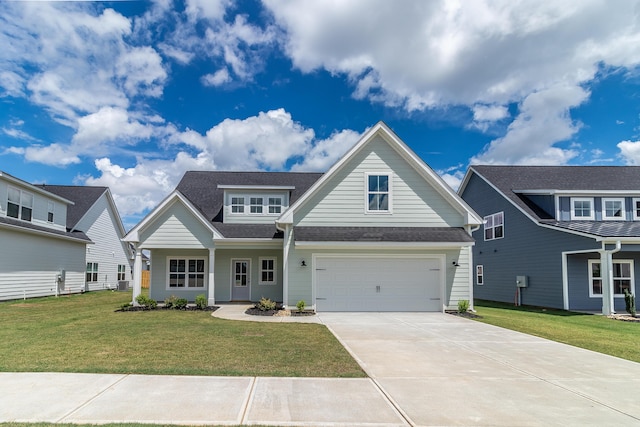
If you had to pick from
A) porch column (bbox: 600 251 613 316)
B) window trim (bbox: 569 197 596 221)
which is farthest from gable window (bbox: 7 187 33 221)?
window trim (bbox: 569 197 596 221)

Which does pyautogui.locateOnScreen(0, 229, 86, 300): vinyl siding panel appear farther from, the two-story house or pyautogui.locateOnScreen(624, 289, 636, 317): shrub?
pyautogui.locateOnScreen(624, 289, 636, 317): shrub

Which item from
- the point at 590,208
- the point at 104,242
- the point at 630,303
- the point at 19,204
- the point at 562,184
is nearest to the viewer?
the point at 630,303

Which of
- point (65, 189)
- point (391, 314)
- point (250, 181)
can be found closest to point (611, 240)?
point (391, 314)

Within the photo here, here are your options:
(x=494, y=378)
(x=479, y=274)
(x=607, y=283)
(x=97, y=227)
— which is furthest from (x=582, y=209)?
(x=97, y=227)

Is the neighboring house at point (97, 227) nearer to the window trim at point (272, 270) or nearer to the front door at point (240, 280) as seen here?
the front door at point (240, 280)

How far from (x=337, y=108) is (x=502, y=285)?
44.3 feet

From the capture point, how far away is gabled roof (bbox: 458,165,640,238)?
61.5 feet

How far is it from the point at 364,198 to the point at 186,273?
367 inches

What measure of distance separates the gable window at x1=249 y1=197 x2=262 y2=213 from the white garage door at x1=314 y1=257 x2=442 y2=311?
5478 millimetres

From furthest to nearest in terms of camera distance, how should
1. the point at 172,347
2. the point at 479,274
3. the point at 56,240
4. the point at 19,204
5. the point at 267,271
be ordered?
the point at 479,274, the point at 56,240, the point at 19,204, the point at 267,271, the point at 172,347

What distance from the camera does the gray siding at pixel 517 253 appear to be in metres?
18.2

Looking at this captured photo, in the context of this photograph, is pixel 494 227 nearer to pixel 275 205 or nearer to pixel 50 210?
pixel 275 205

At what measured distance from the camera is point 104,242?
30.9 m

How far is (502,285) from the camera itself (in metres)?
22.4
